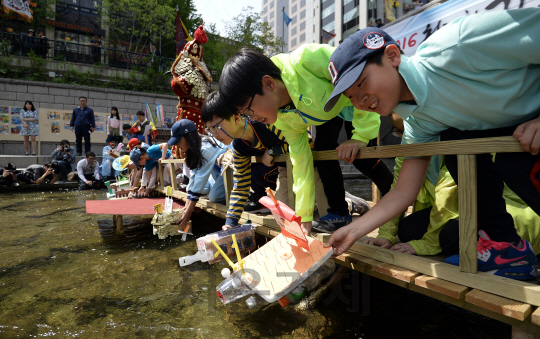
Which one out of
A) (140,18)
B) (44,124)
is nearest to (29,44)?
(44,124)

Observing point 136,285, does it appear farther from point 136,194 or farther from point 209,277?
point 136,194

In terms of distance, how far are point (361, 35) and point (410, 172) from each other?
0.65 meters

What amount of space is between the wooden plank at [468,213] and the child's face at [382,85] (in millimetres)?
370

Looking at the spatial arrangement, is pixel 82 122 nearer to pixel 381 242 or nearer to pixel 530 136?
pixel 381 242

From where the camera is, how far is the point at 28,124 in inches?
420

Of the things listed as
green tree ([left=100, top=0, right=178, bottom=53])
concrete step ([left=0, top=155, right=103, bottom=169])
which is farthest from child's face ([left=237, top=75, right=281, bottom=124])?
green tree ([left=100, top=0, right=178, bottom=53])

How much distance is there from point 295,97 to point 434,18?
361 centimetres

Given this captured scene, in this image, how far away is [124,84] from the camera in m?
15.7

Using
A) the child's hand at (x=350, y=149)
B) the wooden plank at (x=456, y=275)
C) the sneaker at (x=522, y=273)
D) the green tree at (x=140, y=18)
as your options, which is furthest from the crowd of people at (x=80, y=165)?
the green tree at (x=140, y=18)

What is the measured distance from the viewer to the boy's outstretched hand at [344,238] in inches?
54.3

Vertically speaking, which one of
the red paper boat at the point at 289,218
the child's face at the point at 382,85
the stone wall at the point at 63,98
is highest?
the stone wall at the point at 63,98

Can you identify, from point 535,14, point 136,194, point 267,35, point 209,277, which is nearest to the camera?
point 535,14

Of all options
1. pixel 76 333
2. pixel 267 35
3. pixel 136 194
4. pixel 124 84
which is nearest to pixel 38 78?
pixel 124 84

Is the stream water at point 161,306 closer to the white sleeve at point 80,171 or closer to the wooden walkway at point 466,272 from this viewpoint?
the wooden walkway at point 466,272
